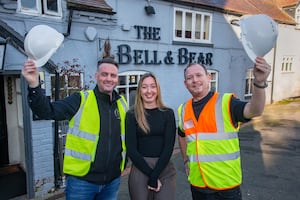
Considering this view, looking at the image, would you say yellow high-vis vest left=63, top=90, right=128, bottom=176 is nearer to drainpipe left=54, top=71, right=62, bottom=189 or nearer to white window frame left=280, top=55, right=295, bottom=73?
drainpipe left=54, top=71, right=62, bottom=189

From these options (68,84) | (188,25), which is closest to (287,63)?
(188,25)

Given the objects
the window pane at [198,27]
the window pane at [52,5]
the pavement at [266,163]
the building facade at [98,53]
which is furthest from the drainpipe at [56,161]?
the window pane at [198,27]

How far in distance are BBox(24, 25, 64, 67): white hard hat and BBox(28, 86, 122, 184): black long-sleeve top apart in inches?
18.0

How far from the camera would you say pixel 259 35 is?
175 centimetres

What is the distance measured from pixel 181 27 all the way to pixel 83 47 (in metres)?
4.37

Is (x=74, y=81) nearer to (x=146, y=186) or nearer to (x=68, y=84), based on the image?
(x=68, y=84)

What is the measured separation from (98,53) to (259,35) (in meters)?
5.77

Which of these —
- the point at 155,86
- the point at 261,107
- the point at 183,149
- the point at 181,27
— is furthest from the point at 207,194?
the point at 181,27

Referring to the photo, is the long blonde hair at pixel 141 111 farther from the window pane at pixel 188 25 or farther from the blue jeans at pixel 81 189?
the window pane at pixel 188 25

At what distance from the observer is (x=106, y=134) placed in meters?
2.51

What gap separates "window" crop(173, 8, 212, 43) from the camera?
381 inches

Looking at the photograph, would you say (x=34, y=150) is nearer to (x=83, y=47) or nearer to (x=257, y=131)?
(x=83, y=47)

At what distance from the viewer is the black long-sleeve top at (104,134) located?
238cm

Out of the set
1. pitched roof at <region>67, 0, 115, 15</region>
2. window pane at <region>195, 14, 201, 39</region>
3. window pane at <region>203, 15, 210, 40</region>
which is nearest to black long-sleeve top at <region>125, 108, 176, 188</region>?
pitched roof at <region>67, 0, 115, 15</region>
